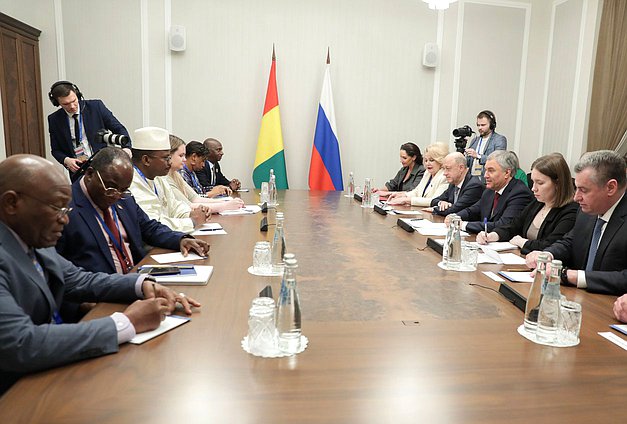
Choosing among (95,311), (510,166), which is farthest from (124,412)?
(510,166)

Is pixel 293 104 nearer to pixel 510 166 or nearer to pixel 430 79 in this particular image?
pixel 430 79

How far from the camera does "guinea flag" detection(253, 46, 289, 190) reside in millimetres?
6191

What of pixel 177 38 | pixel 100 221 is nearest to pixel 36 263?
pixel 100 221

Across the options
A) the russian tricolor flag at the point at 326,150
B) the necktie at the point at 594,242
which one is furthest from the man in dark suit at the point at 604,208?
the russian tricolor flag at the point at 326,150

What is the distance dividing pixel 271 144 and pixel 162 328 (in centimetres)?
498

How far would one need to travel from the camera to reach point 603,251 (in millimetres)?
2162

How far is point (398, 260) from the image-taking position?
91.1 inches

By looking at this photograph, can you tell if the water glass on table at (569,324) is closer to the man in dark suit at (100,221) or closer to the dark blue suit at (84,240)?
→ the man in dark suit at (100,221)

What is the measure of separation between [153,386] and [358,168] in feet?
19.0

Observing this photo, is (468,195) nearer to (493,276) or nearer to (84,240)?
(493,276)

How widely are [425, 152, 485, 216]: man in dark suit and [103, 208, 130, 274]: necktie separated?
2470 mm

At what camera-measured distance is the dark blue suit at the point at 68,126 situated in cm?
433

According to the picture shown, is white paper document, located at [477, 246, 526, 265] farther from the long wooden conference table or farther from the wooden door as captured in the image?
the wooden door

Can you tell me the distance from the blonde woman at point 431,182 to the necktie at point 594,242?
2.16 meters
